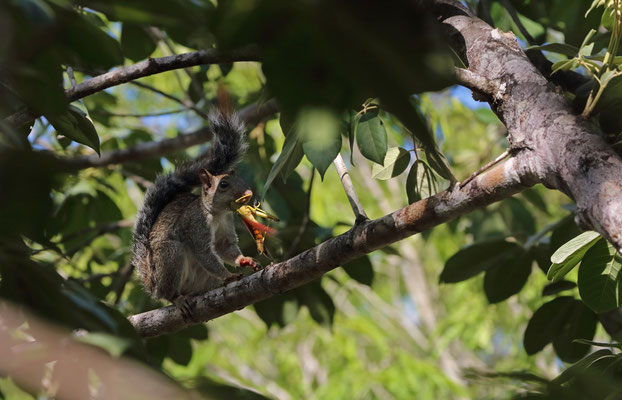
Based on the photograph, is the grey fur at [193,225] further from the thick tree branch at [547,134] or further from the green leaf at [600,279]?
the green leaf at [600,279]

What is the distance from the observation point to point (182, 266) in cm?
251

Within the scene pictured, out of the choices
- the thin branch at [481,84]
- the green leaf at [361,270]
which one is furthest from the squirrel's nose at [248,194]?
the thin branch at [481,84]

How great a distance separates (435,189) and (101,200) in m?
1.67

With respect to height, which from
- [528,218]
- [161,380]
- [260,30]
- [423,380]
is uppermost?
[260,30]

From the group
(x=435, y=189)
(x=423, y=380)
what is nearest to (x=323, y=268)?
(x=435, y=189)

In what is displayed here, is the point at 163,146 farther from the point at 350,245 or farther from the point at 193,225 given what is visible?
the point at 350,245

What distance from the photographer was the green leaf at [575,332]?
1.95 m

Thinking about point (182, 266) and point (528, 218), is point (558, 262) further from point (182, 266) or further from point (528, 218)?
point (528, 218)

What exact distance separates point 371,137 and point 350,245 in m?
0.27

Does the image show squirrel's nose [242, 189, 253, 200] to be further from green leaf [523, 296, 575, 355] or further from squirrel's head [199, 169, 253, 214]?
green leaf [523, 296, 575, 355]

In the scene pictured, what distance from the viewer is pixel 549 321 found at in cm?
200

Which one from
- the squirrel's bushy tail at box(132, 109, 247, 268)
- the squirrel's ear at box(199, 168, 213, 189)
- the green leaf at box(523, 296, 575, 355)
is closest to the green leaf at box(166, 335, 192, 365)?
the squirrel's bushy tail at box(132, 109, 247, 268)

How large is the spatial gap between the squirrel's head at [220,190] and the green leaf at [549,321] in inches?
45.3

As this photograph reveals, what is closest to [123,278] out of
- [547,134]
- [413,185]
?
[413,185]
